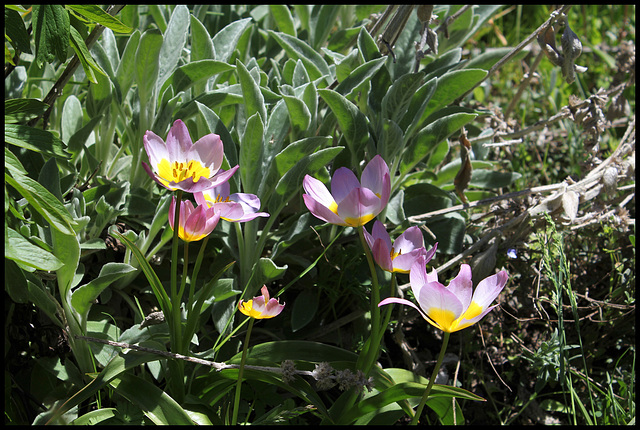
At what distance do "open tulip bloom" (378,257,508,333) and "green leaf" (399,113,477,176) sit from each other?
0.56m

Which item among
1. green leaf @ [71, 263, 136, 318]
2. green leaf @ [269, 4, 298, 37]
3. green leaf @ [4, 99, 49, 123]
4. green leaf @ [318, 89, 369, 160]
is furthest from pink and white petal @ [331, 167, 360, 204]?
green leaf @ [269, 4, 298, 37]

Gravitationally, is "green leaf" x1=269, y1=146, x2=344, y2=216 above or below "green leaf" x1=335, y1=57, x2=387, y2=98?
below

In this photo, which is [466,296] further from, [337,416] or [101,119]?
[101,119]

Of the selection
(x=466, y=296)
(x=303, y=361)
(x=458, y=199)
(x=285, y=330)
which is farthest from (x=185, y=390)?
(x=458, y=199)

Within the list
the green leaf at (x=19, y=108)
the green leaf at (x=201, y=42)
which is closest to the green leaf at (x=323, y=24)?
the green leaf at (x=201, y=42)

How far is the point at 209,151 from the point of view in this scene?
1.25 metres

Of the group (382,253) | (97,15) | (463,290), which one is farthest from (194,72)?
(463,290)

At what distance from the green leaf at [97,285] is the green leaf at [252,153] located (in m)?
0.40

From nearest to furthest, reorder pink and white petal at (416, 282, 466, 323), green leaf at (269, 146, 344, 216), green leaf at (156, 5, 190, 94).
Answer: pink and white petal at (416, 282, 466, 323), green leaf at (269, 146, 344, 216), green leaf at (156, 5, 190, 94)

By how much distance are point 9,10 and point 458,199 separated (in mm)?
1294

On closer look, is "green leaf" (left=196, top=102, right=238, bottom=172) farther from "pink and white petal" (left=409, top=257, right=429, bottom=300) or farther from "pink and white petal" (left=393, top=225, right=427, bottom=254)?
"pink and white petal" (left=409, top=257, right=429, bottom=300)

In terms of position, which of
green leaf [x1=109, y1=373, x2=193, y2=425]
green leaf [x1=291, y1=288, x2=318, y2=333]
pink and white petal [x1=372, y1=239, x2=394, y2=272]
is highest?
pink and white petal [x1=372, y1=239, x2=394, y2=272]

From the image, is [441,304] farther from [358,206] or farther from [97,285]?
[97,285]

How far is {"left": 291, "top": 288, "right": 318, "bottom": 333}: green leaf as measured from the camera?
64.5 inches
